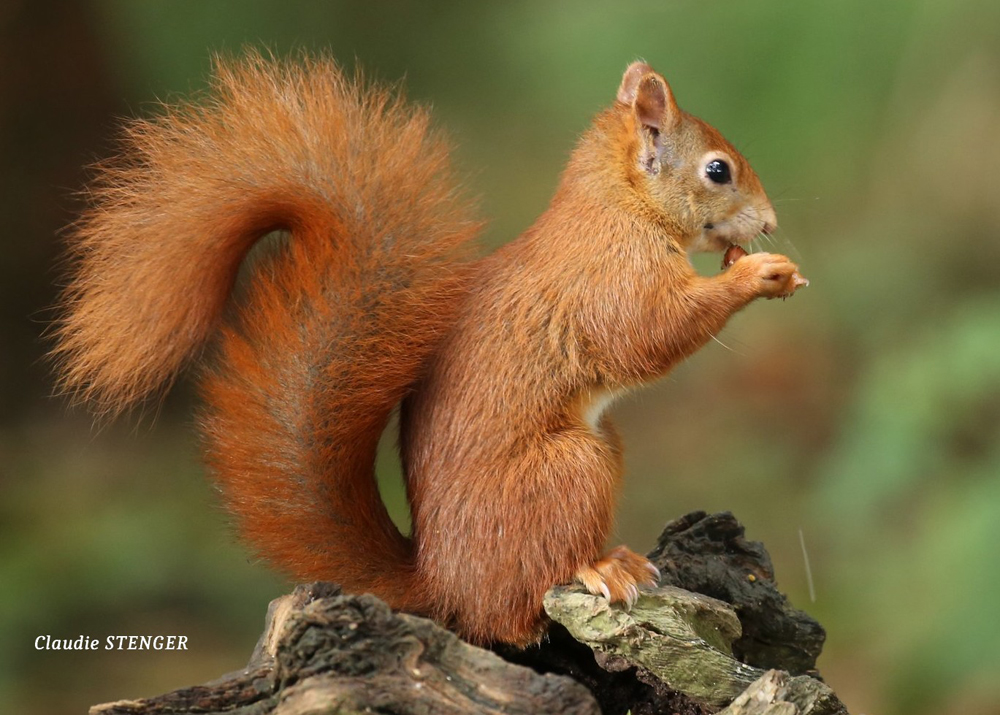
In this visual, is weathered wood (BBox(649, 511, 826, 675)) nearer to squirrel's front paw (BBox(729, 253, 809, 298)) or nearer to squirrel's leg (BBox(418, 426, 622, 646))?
squirrel's leg (BBox(418, 426, 622, 646))

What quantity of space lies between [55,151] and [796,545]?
7.28ft

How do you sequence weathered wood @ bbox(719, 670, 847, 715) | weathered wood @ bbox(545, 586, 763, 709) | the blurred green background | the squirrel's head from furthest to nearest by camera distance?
the blurred green background
the squirrel's head
weathered wood @ bbox(545, 586, 763, 709)
weathered wood @ bbox(719, 670, 847, 715)

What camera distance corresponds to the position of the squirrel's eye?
167cm

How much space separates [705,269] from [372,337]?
1536 mm

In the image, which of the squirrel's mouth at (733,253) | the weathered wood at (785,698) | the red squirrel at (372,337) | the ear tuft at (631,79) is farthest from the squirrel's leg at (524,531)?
the ear tuft at (631,79)

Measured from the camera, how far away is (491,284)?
5.29 feet

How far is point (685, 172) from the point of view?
5.45 feet

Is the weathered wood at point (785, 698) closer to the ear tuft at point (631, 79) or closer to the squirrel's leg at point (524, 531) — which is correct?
the squirrel's leg at point (524, 531)

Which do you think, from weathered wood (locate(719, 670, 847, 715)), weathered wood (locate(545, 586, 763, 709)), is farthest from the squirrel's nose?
weathered wood (locate(719, 670, 847, 715))

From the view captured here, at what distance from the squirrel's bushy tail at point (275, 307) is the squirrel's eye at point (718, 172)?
44cm

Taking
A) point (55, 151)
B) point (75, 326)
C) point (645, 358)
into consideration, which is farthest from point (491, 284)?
point (55, 151)

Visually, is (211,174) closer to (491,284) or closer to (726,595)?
(491,284)

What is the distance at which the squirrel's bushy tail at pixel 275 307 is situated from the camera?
151 centimetres

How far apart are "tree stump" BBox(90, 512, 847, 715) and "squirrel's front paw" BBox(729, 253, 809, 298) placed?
0.39 m
